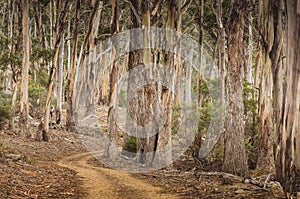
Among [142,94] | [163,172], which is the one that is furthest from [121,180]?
[142,94]

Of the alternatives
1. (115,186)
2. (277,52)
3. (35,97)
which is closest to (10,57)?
→ (35,97)

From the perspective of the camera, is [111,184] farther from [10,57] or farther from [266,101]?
[10,57]

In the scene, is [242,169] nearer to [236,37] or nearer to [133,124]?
[236,37]

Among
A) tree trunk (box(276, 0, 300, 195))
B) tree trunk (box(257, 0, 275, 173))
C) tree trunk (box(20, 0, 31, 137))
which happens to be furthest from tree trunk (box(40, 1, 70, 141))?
tree trunk (box(276, 0, 300, 195))

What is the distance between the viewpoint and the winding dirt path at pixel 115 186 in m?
7.20

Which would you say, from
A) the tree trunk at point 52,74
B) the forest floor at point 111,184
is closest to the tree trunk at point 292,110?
the forest floor at point 111,184

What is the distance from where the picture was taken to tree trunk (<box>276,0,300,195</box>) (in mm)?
5855

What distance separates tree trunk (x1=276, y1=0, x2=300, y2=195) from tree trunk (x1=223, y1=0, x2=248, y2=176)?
325cm

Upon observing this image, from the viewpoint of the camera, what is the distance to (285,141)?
6141mm

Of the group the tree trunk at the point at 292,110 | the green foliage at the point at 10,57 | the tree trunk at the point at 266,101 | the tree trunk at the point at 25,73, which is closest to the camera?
the tree trunk at the point at 292,110

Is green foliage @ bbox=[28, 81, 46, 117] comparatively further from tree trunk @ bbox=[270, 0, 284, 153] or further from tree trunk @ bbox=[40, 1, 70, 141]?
tree trunk @ bbox=[270, 0, 284, 153]

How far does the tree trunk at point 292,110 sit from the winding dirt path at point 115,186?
222 centimetres

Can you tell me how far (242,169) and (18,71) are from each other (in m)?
15.8

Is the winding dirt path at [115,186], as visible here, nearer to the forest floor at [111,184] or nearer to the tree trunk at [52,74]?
the forest floor at [111,184]
